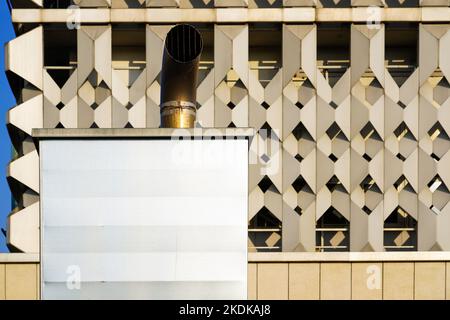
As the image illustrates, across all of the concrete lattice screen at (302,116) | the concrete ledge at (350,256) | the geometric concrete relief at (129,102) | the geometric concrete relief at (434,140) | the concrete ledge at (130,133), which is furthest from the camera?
the geometric concrete relief at (129,102)

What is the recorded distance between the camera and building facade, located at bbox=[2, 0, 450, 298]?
17.2 metres

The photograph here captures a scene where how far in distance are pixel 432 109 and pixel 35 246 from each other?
14748 millimetres

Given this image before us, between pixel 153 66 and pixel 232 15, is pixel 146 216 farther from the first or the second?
pixel 232 15

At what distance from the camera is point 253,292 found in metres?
14.5

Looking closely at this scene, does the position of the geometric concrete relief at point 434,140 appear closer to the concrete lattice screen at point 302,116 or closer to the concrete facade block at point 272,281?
the concrete lattice screen at point 302,116

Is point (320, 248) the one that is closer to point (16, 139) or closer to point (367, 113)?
point (367, 113)

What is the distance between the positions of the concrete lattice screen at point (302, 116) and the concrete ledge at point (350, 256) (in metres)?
2.42

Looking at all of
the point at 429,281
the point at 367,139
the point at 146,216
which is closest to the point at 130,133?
the point at 146,216

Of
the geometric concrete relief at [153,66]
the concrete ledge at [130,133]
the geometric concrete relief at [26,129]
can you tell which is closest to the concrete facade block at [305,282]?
the geometric concrete relief at [153,66]

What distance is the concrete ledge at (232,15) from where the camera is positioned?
17.4 m

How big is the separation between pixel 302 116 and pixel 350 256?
5.43 m

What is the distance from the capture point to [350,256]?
14.2m
